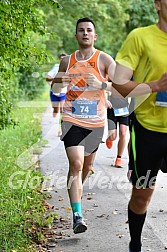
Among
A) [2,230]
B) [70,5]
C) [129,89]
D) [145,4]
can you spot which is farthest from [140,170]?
[145,4]

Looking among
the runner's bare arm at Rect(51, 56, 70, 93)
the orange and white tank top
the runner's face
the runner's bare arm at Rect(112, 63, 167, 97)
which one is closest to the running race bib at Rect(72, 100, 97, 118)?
the orange and white tank top

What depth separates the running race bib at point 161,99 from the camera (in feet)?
14.7

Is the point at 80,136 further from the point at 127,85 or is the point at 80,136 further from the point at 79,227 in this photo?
the point at 127,85

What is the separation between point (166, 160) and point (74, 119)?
1.85m

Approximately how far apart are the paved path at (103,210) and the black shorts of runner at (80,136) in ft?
2.69

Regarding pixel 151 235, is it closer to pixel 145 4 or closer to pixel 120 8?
pixel 120 8

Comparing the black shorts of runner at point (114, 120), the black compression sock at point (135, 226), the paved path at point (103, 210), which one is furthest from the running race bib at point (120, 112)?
the black compression sock at point (135, 226)

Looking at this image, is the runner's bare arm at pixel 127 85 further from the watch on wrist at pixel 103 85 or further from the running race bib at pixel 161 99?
the watch on wrist at pixel 103 85

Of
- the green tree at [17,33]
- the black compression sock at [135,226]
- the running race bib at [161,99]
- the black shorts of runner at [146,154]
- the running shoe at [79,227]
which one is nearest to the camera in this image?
the running race bib at [161,99]

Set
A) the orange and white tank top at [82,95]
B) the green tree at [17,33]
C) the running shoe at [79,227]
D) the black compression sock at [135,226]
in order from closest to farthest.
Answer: the black compression sock at [135,226]
the running shoe at [79,227]
the orange and white tank top at [82,95]
the green tree at [17,33]

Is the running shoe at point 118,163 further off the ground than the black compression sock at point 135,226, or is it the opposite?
the black compression sock at point 135,226

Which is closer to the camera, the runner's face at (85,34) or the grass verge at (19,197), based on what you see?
the grass verge at (19,197)

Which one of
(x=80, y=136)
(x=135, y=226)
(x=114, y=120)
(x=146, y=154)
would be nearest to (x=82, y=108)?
(x=80, y=136)

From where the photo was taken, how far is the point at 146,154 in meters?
4.63
